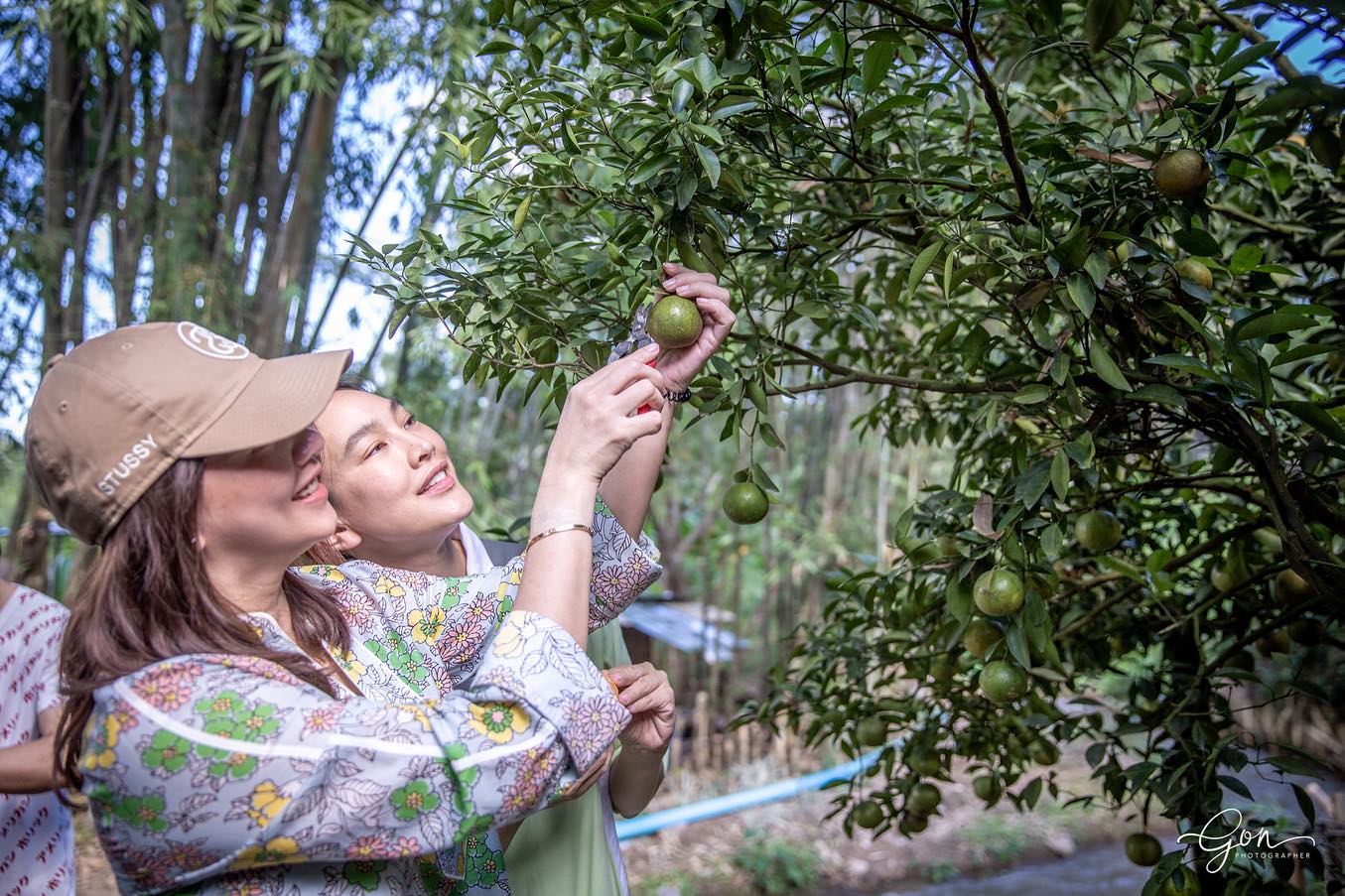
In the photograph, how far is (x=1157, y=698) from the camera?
4.96 ft

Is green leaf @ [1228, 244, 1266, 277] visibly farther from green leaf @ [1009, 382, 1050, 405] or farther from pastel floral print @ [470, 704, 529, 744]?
pastel floral print @ [470, 704, 529, 744]

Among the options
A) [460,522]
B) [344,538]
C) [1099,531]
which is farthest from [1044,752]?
[344,538]

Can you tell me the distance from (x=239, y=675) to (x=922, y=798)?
3.60 feet

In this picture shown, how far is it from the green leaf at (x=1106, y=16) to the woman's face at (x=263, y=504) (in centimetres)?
69

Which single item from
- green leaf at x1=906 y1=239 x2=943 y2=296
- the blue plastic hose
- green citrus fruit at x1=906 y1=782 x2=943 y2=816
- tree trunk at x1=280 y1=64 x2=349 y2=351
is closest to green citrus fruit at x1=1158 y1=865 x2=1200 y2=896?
green citrus fruit at x1=906 y1=782 x2=943 y2=816

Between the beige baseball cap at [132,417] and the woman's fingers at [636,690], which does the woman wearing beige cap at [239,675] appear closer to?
the beige baseball cap at [132,417]

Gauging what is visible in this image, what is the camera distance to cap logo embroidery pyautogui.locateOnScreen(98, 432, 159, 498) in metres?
0.76

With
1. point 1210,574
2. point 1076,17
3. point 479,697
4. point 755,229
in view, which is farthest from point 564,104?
point 1210,574

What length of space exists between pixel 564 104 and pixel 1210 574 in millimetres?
1138

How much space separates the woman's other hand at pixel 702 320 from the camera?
1039 mm

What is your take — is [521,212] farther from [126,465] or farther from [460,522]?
[126,465]

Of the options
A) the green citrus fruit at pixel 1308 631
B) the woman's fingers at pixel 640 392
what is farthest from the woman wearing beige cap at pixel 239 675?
the green citrus fruit at pixel 1308 631

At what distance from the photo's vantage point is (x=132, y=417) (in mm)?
767

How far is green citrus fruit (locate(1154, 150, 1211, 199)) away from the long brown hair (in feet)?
3.04
